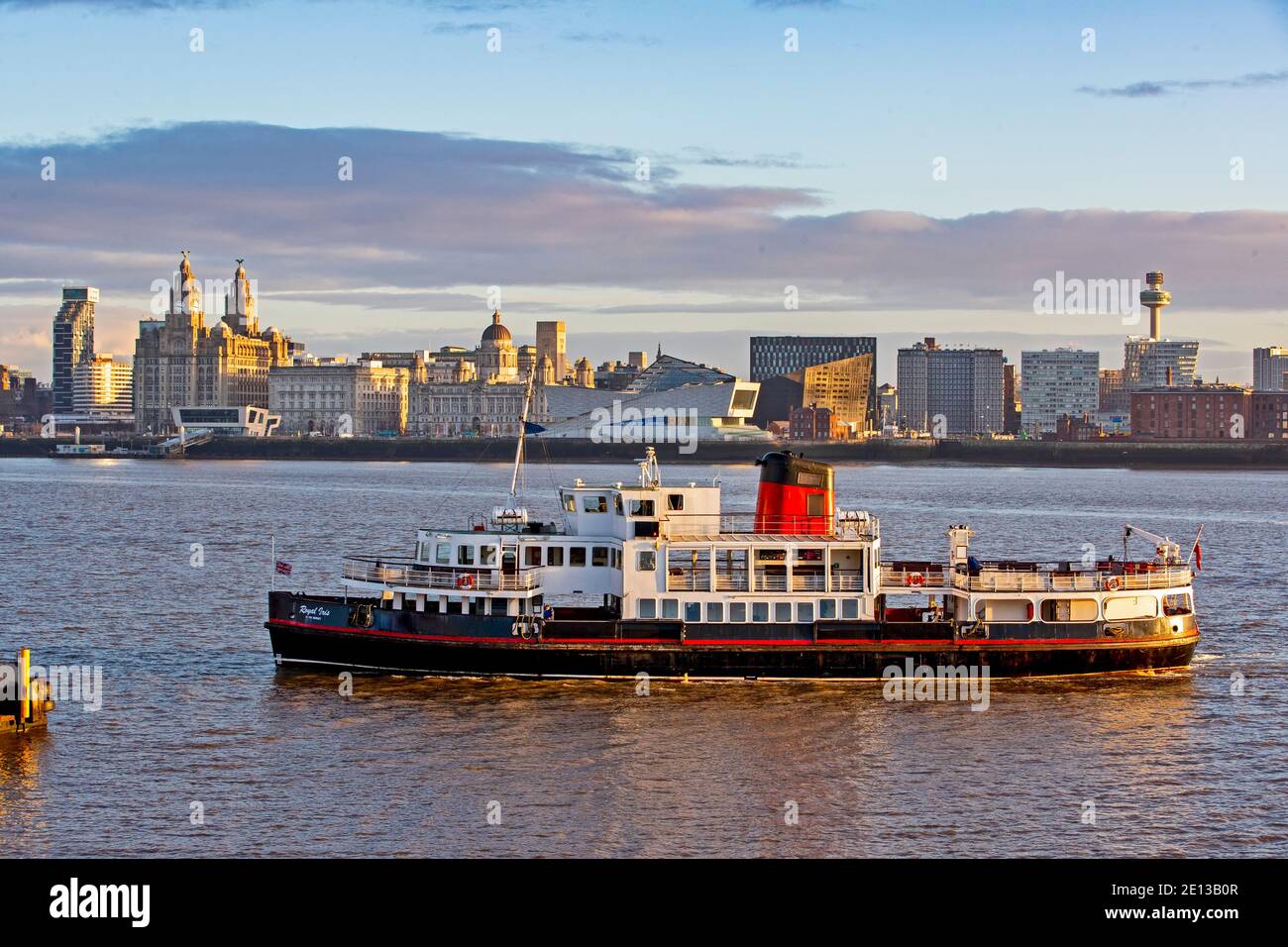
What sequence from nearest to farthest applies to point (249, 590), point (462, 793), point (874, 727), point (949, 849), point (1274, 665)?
point (949, 849) → point (462, 793) → point (874, 727) → point (1274, 665) → point (249, 590)

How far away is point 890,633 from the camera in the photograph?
35344 millimetres

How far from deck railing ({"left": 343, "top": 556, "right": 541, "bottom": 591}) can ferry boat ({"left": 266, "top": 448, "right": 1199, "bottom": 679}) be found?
0.05 meters

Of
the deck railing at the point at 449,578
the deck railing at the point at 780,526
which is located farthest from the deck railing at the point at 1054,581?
the deck railing at the point at 449,578

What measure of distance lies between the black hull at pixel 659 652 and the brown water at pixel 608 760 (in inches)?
20.2

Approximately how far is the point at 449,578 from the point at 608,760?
9311mm

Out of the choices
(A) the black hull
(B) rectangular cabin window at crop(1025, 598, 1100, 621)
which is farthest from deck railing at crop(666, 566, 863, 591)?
(B) rectangular cabin window at crop(1025, 598, 1100, 621)

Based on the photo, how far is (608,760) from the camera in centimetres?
2767

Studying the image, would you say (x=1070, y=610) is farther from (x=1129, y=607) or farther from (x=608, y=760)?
(x=608, y=760)

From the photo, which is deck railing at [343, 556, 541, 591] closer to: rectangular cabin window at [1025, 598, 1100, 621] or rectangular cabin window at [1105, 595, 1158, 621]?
rectangular cabin window at [1025, 598, 1100, 621]

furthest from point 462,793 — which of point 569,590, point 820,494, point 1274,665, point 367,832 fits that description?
point 1274,665

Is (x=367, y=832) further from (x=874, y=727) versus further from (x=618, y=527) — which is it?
(x=618, y=527)

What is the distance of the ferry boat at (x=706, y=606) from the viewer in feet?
114

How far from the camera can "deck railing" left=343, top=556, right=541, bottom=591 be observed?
3544 centimetres

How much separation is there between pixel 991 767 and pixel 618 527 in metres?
11.7
